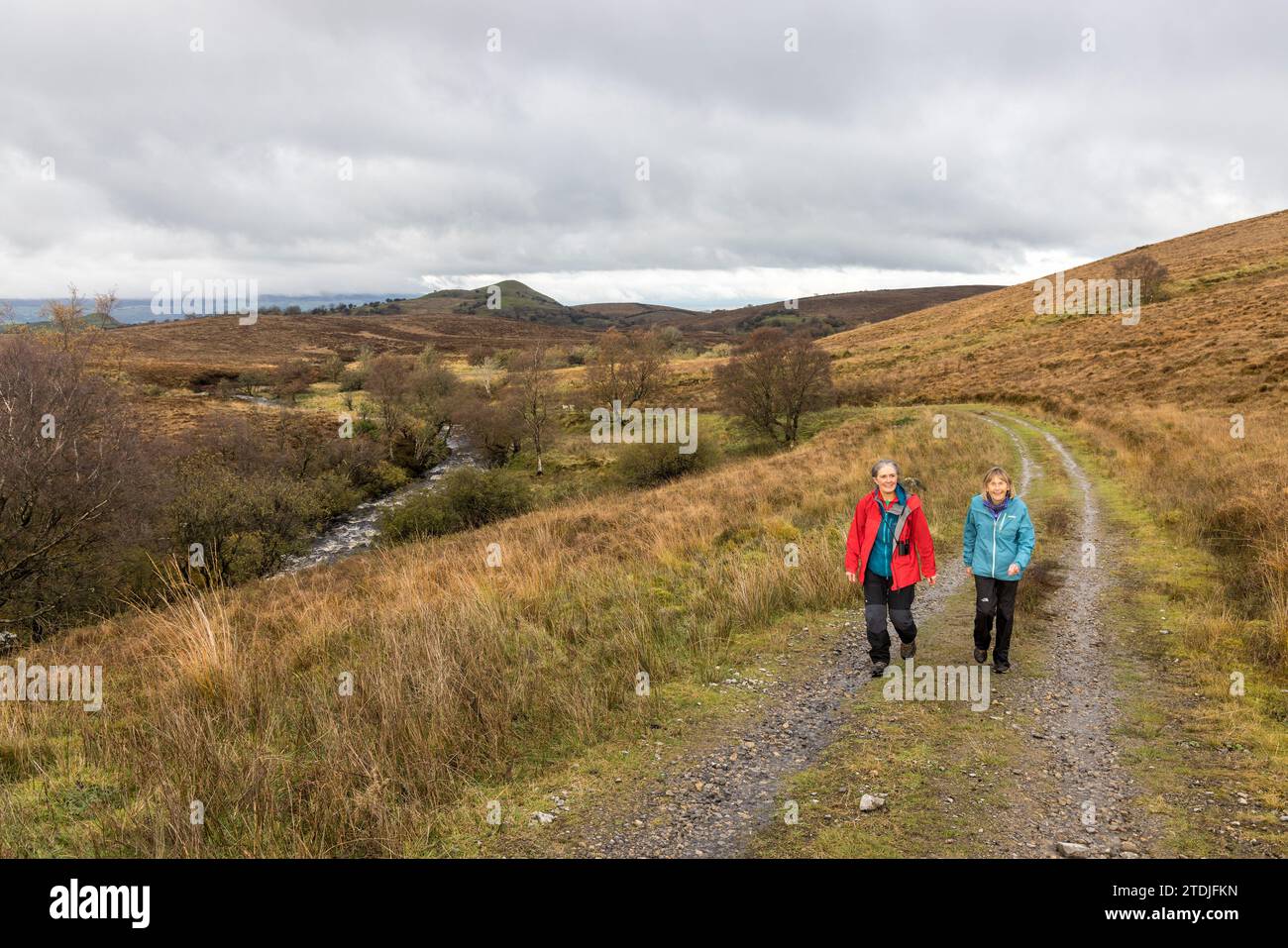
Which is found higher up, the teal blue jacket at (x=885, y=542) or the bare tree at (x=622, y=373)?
the bare tree at (x=622, y=373)

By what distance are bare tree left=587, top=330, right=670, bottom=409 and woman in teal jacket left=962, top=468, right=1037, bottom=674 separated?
135 feet

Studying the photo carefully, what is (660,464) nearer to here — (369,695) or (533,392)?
(533,392)

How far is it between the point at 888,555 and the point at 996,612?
1247 millimetres

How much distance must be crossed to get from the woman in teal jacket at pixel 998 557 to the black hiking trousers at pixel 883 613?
68cm

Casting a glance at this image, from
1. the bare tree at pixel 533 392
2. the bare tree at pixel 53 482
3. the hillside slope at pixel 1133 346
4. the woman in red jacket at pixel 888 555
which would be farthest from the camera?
the bare tree at pixel 533 392

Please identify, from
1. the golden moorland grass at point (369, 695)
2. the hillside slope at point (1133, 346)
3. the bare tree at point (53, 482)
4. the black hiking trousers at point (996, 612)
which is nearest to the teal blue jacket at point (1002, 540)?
the black hiking trousers at point (996, 612)

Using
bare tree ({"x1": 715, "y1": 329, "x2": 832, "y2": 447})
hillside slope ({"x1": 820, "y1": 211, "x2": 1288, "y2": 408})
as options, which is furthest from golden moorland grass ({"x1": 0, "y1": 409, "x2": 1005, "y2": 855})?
hillside slope ({"x1": 820, "y1": 211, "x2": 1288, "y2": 408})

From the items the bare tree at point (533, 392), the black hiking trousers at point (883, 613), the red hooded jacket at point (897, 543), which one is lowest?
the black hiking trousers at point (883, 613)

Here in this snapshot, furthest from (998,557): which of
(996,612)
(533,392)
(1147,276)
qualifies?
(1147,276)

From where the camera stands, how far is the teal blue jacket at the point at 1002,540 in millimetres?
5875

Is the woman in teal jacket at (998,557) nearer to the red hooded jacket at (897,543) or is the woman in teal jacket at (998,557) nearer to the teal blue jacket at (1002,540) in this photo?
the teal blue jacket at (1002,540)

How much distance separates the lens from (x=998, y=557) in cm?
593

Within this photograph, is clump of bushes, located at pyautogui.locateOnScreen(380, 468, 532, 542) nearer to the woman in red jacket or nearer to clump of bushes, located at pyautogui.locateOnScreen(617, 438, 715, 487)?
clump of bushes, located at pyautogui.locateOnScreen(617, 438, 715, 487)

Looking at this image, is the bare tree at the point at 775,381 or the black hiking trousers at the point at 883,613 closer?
the black hiking trousers at the point at 883,613
